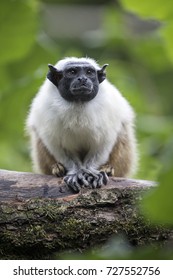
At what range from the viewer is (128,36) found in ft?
→ 31.7

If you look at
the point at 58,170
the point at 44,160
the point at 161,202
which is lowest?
the point at 161,202

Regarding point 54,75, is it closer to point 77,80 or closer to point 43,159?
point 77,80

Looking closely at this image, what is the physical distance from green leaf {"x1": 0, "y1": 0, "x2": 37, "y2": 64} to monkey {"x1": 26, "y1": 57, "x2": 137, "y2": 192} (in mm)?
1389

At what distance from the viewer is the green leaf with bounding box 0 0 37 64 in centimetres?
659

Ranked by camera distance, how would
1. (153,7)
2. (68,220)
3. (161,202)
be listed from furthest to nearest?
(153,7) < (68,220) < (161,202)

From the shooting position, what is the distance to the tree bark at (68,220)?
3900 mm

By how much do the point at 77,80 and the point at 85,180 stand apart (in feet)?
3.11

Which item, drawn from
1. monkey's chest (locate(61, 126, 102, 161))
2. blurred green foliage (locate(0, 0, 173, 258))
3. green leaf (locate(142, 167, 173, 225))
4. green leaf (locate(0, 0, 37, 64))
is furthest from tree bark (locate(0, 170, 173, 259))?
green leaf (locate(0, 0, 37, 64))

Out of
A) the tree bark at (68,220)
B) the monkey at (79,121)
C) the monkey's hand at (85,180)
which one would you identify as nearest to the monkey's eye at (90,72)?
the monkey at (79,121)

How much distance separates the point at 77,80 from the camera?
514cm

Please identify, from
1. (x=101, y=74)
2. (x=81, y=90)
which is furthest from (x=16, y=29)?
(x=81, y=90)

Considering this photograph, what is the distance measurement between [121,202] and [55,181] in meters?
0.65
